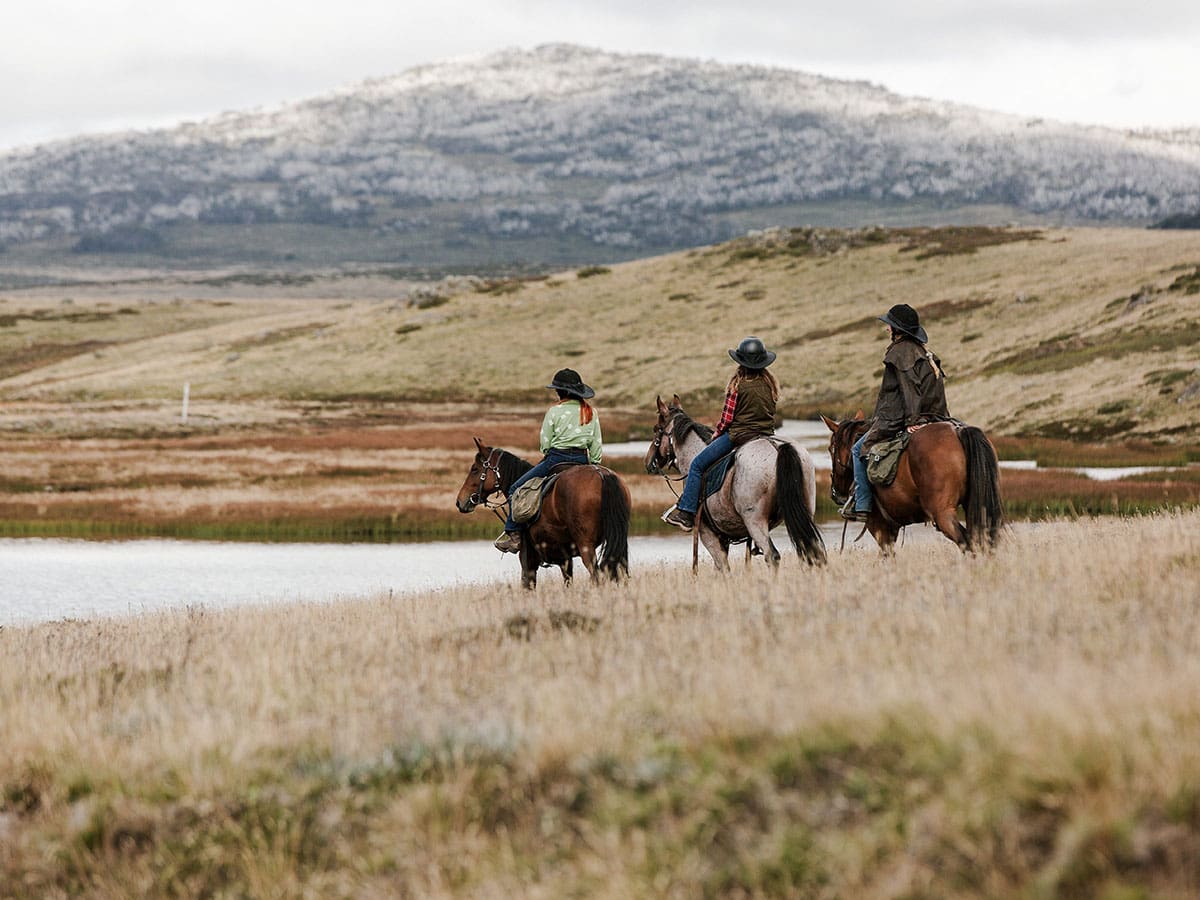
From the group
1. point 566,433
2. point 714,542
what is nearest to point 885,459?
point 714,542

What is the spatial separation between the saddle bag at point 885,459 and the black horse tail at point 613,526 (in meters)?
2.99

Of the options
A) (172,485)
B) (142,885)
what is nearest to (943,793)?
(142,885)

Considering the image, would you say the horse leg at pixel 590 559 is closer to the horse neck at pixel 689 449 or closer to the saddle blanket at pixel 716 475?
the saddle blanket at pixel 716 475

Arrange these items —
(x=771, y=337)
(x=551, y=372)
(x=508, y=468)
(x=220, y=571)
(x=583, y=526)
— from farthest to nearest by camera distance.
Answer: (x=551, y=372), (x=771, y=337), (x=220, y=571), (x=508, y=468), (x=583, y=526)

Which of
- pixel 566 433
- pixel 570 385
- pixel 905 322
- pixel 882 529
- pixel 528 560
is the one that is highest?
pixel 905 322

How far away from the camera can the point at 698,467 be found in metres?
15.9

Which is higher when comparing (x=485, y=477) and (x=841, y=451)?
(x=841, y=451)

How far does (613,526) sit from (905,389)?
12.6 ft

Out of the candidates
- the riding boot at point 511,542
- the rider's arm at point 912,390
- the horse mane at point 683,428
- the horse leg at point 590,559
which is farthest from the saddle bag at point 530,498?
the rider's arm at point 912,390

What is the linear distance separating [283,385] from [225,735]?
4189 inches

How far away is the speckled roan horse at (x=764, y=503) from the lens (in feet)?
48.6

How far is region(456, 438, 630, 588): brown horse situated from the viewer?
15.1 meters

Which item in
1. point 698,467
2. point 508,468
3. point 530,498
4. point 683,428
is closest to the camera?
point 530,498

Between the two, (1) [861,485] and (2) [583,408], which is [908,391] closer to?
(1) [861,485]
